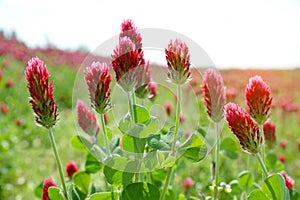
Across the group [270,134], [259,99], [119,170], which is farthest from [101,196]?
[270,134]

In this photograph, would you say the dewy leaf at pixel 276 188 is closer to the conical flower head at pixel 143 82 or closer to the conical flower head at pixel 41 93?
the conical flower head at pixel 143 82

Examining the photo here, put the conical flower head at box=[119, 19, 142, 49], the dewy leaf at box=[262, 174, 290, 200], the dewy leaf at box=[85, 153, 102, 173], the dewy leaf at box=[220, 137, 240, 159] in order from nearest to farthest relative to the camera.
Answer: the dewy leaf at box=[262, 174, 290, 200] → the conical flower head at box=[119, 19, 142, 49] → the dewy leaf at box=[85, 153, 102, 173] → the dewy leaf at box=[220, 137, 240, 159]

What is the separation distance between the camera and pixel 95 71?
3.26 feet

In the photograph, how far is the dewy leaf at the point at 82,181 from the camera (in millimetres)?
1375

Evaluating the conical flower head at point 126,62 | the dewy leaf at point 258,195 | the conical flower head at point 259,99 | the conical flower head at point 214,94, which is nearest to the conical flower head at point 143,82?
the conical flower head at point 126,62

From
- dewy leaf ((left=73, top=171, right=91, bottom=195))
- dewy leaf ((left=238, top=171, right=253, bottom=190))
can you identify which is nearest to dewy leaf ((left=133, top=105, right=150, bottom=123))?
dewy leaf ((left=73, top=171, right=91, bottom=195))

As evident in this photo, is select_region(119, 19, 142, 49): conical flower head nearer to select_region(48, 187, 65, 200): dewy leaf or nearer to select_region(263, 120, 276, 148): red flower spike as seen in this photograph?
select_region(48, 187, 65, 200): dewy leaf

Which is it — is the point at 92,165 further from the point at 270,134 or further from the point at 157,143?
the point at 270,134

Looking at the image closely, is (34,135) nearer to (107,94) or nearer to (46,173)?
(46,173)

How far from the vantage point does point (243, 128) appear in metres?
1.00

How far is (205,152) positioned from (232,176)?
6.51 ft

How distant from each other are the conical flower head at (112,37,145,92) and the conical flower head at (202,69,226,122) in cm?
20

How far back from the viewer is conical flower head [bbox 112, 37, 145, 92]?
0.98 metres

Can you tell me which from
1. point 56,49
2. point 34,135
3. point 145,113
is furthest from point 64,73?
point 145,113
